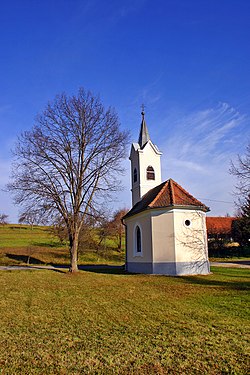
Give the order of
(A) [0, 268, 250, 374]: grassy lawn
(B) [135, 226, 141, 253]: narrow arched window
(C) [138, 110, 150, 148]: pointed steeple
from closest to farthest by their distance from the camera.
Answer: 1. (A) [0, 268, 250, 374]: grassy lawn
2. (B) [135, 226, 141, 253]: narrow arched window
3. (C) [138, 110, 150, 148]: pointed steeple

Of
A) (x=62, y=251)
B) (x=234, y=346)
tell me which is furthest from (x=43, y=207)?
(x=62, y=251)

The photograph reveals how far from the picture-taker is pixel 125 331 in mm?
6676

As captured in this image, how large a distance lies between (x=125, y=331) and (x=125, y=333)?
0.17 meters

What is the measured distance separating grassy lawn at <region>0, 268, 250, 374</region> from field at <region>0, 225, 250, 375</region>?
0.01 meters

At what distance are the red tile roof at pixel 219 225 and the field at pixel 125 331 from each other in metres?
35.1

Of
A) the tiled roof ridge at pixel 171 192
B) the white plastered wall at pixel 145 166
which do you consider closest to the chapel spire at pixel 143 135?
the white plastered wall at pixel 145 166

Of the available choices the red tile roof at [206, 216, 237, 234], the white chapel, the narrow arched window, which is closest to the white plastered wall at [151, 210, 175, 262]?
the white chapel

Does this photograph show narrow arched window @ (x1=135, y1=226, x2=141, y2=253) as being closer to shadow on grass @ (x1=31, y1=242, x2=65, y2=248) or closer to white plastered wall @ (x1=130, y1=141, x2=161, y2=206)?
white plastered wall @ (x1=130, y1=141, x2=161, y2=206)

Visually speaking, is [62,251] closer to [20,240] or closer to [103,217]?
[20,240]

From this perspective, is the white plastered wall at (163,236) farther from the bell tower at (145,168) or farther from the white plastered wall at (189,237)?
the bell tower at (145,168)

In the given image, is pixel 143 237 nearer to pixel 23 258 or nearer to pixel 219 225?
pixel 23 258

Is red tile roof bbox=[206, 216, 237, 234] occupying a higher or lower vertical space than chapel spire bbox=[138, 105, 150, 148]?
lower

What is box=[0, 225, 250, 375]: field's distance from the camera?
4.74 metres

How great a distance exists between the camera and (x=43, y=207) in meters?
20.2
